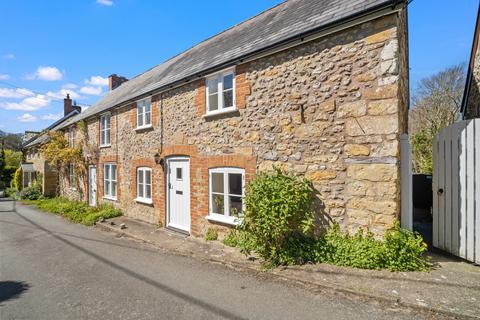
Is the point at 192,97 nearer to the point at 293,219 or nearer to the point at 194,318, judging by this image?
the point at 293,219

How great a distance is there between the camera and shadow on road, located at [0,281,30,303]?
4.50m

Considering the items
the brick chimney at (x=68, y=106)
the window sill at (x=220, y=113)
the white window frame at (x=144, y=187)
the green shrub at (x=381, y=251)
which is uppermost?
the brick chimney at (x=68, y=106)

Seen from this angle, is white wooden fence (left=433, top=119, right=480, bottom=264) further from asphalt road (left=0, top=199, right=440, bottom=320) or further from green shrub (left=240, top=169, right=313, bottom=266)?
green shrub (left=240, top=169, right=313, bottom=266)

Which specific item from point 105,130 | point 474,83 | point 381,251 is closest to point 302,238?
point 381,251

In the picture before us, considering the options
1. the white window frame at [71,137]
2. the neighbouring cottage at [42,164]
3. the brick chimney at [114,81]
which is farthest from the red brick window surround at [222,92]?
the neighbouring cottage at [42,164]

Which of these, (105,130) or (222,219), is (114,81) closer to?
(105,130)

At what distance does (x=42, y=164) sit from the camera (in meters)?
20.4

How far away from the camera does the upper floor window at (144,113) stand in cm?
1005

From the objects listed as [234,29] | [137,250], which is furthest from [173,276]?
[234,29]

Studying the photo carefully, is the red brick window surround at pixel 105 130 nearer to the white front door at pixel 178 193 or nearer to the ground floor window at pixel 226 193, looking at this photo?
the white front door at pixel 178 193

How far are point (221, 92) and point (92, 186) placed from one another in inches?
420

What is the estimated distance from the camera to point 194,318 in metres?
3.69

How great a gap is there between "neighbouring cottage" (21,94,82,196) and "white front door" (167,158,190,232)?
15058 millimetres

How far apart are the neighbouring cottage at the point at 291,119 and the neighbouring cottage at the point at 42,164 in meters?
13.5
